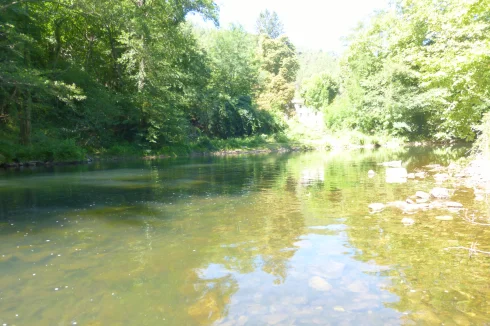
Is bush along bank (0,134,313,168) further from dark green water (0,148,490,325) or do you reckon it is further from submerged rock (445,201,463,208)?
submerged rock (445,201,463,208)

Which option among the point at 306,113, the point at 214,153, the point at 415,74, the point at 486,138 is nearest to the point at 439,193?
A: the point at 486,138

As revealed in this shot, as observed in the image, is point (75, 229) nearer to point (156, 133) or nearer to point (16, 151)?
point (16, 151)

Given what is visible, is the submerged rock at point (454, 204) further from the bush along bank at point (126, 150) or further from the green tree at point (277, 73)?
the green tree at point (277, 73)

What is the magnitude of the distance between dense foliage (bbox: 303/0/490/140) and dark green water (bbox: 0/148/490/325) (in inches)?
258

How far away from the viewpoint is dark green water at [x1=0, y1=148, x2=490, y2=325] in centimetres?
366

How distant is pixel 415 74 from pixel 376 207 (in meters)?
11.9

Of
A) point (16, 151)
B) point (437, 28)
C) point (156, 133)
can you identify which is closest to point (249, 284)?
point (437, 28)

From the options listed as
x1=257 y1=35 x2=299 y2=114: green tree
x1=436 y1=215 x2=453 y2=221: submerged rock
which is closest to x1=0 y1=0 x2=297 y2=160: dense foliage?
x1=436 y1=215 x2=453 y2=221: submerged rock

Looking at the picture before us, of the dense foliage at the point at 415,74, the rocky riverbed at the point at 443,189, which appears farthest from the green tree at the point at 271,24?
the rocky riverbed at the point at 443,189

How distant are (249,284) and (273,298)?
18.5 inches

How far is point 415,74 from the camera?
692 inches

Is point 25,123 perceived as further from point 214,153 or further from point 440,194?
point 440,194

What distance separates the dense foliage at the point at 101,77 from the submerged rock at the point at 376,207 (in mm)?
14421

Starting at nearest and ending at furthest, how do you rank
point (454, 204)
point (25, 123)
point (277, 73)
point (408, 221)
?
point (408, 221) < point (454, 204) < point (25, 123) < point (277, 73)
